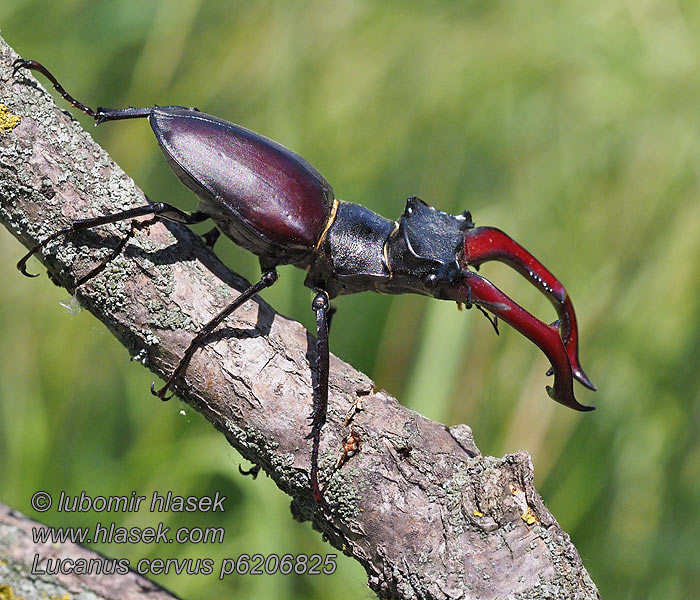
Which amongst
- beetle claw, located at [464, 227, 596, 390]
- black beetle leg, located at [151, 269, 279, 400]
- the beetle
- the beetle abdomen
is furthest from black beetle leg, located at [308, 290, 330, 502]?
beetle claw, located at [464, 227, 596, 390]

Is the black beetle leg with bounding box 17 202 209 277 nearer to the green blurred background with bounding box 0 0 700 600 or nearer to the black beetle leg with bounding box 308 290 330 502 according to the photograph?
the black beetle leg with bounding box 308 290 330 502

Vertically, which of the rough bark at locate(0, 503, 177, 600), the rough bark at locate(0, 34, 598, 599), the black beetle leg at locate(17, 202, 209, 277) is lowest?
the rough bark at locate(0, 503, 177, 600)

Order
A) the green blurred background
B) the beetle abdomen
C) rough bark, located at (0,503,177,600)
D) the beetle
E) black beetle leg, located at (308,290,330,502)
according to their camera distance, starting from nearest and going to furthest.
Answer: rough bark, located at (0,503,177,600), black beetle leg, located at (308,290,330,502), the beetle, the beetle abdomen, the green blurred background

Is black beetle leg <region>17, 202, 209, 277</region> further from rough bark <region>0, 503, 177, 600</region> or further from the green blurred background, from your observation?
the green blurred background

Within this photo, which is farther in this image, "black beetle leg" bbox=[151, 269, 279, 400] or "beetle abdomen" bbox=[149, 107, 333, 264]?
"beetle abdomen" bbox=[149, 107, 333, 264]

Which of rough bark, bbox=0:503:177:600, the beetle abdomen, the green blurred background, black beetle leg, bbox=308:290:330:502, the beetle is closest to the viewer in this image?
rough bark, bbox=0:503:177:600

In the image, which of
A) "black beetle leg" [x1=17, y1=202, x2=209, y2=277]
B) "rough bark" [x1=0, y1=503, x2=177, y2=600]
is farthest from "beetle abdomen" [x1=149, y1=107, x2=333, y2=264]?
"rough bark" [x1=0, y1=503, x2=177, y2=600]

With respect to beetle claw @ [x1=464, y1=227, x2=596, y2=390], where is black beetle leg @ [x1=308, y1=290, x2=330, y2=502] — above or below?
below

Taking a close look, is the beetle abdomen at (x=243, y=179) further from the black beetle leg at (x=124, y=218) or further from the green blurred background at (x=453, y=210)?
the green blurred background at (x=453, y=210)
